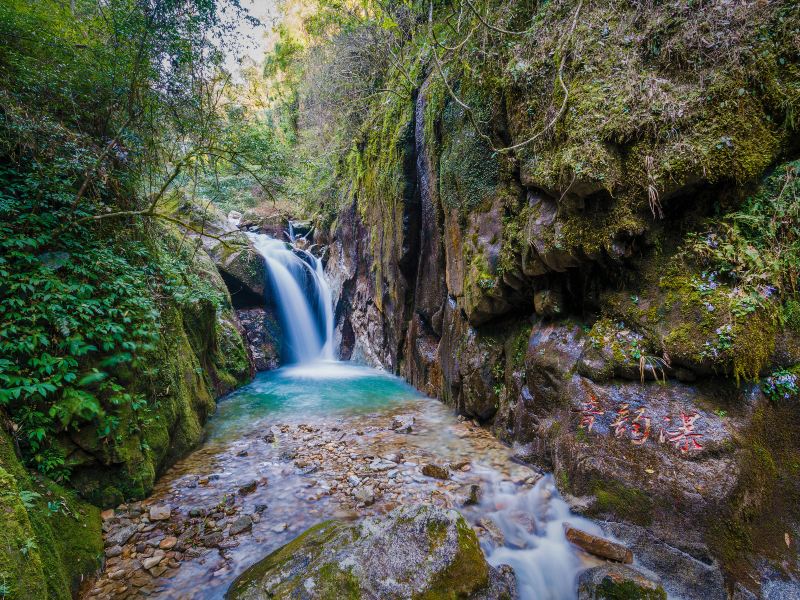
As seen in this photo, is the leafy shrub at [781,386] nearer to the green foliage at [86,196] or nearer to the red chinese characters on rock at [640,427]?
the red chinese characters on rock at [640,427]

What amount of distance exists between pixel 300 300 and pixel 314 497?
441 inches

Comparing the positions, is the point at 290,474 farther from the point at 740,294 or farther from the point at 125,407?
the point at 740,294

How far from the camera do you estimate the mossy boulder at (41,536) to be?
1.71m

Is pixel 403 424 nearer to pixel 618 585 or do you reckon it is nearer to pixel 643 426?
pixel 643 426

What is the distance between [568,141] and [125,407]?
17.8ft

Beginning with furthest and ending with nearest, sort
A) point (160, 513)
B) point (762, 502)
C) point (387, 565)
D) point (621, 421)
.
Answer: point (160, 513) → point (621, 421) → point (762, 502) → point (387, 565)

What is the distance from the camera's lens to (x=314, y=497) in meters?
3.85

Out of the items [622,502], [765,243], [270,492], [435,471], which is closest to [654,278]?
[765,243]

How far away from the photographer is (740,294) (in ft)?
9.77

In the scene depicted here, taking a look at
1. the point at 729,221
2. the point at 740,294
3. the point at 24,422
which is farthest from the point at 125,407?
the point at 729,221

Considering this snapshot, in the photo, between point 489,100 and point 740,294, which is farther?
point 489,100

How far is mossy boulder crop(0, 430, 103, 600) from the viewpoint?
5.62 ft

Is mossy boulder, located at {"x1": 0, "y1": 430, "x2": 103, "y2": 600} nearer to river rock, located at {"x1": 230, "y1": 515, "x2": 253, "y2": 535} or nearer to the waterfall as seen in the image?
river rock, located at {"x1": 230, "y1": 515, "x2": 253, "y2": 535}

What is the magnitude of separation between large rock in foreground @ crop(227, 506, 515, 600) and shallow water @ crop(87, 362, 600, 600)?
1.54 feet
